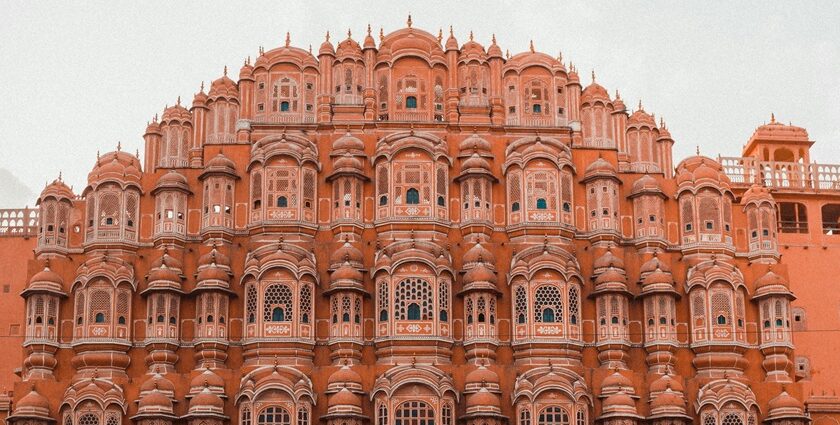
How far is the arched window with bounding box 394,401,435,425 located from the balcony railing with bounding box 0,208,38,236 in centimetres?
2072

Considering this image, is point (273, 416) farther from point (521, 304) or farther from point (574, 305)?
point (574, 305)

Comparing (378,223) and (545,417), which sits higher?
(378,223)

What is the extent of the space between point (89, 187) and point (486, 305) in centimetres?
1630

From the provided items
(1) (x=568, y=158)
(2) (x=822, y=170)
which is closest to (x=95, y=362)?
(1) (x=568, y=158)

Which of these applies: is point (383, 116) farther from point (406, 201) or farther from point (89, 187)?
point (89, 187)

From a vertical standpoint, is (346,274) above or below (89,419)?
above

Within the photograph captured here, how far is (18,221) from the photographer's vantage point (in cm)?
6366

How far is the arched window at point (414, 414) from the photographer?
169 ft

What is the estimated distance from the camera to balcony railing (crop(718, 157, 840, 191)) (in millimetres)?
65188

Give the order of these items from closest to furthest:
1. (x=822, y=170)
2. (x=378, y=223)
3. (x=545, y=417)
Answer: (x=545, y=417) → (x=378, y=223) → (x=822, y=170)

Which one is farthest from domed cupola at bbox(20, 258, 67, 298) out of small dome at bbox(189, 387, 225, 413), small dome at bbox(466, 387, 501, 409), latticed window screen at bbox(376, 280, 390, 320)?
small dome at bbox(466, 387, 501, 409)

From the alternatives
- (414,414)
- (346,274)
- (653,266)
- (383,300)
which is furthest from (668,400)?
(346,274)

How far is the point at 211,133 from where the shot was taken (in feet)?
193

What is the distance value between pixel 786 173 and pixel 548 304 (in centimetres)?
1759
